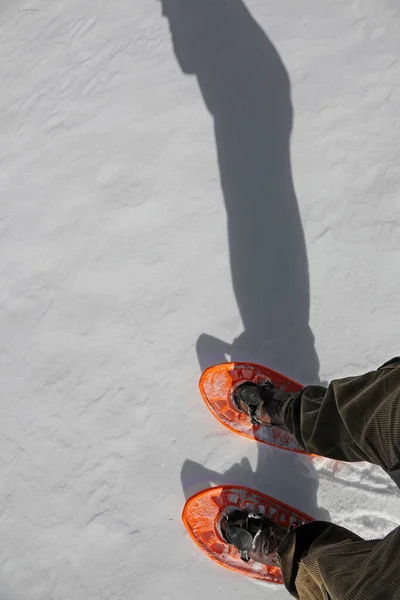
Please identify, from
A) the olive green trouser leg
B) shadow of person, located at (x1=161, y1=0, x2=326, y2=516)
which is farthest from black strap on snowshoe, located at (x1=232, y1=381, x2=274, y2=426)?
the olive green trouser leg

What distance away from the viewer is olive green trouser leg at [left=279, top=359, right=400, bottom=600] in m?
1.13

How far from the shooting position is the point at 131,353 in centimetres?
233

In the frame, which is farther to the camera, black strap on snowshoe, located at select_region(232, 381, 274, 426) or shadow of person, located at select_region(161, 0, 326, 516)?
shadow of person, located at select_region(161, 0, 326, 516)

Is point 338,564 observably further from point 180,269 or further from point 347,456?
point 180,269

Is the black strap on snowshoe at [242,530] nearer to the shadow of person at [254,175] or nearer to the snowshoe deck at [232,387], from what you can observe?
the snowshoe deck at [232,387]

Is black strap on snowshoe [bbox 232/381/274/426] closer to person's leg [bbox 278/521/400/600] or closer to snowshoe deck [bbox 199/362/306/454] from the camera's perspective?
snowshoe deck [bbox 199/362/306/454]

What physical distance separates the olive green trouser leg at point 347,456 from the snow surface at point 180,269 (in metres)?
0.44

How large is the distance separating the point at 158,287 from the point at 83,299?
357mm

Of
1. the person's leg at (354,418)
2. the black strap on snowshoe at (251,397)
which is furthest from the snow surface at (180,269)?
the person's leg at (354,418)

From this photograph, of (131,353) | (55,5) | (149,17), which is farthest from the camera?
(55,5)

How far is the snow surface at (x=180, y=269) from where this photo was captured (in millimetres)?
2078

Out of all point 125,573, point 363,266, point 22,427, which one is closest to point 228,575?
point 125,573

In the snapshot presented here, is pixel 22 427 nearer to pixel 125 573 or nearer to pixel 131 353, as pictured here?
pixel 131 353

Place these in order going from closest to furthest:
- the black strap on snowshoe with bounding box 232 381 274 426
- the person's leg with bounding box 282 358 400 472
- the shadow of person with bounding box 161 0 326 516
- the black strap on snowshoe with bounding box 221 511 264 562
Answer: the person's leg with bounding box 282 358 400 472 < the black strap on snowshoe with bounding box 221 511 264 562 < the black strap on snowshoe with bounding box 232 381 274 426 < the shadow of person with bounding box 161 0 326 516
